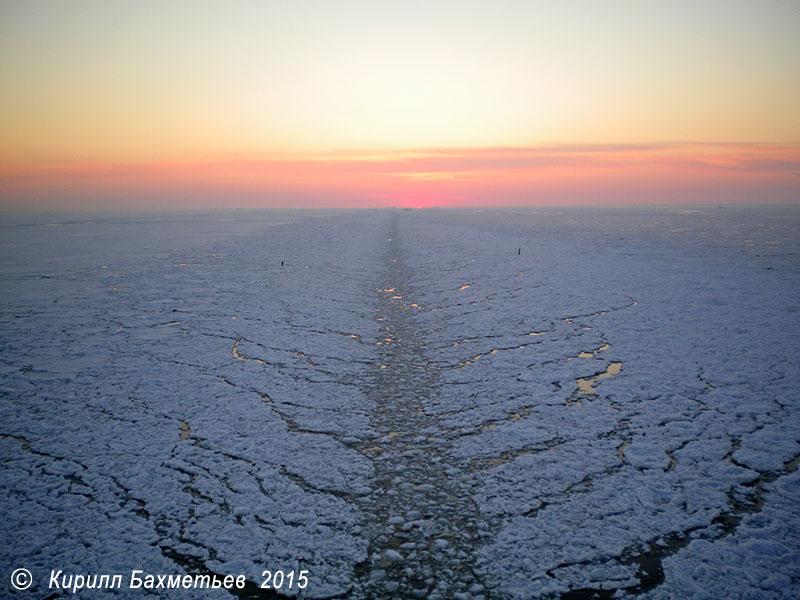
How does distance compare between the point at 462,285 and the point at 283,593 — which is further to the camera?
the point at 462,285

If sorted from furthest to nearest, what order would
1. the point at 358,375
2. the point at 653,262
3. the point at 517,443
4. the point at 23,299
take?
the point at 653,262, the point at 23,299, the point at 358,375, the point at 517,443

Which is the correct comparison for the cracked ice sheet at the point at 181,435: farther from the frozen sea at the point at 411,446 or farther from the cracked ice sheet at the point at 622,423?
the cracked ice sheet at the point at 622,423

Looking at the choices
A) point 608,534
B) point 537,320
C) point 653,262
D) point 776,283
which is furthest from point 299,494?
point 653,262

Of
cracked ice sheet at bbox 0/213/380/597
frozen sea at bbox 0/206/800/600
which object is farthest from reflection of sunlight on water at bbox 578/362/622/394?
cracked ice sheet at bbox 0/213/380/597

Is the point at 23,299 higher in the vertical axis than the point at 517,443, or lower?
higher

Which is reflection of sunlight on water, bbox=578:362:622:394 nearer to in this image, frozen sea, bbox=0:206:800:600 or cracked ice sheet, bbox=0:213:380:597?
frozen sea, bbox=0:206:800:600

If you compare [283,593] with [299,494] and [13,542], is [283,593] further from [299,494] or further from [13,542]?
[13,542]

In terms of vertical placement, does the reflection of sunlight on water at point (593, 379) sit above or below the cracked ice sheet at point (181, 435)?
below

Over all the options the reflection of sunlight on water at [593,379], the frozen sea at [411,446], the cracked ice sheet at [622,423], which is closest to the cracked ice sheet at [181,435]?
the frozen sea at [411,446]
